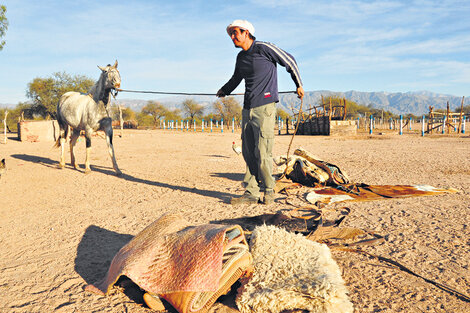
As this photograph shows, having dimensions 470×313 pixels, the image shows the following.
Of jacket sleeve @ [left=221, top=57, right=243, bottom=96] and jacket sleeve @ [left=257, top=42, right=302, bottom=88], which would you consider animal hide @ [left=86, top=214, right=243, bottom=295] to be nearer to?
jacket sleeve @ [left=257, top=42, right=302, bottom=88]

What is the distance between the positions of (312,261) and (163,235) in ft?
3.47

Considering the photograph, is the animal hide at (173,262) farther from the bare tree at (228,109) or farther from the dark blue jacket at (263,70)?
the bare tree at (228,109)

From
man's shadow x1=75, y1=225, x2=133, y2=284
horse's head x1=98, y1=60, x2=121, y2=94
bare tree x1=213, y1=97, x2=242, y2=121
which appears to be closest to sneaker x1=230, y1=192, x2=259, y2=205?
→ man's shadow x1=75, y1=225, x2=133, y2=284

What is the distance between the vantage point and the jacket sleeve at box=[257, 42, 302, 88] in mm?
4449

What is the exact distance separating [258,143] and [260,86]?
0.76 meters

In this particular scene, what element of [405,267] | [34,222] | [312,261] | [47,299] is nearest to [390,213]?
[405,267]

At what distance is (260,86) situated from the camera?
4.52 meters

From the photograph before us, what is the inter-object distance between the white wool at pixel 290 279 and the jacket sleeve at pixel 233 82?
2860 mm

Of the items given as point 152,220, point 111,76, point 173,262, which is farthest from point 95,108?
point 173,262

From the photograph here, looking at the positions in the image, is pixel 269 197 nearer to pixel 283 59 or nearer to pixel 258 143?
pixel 258 143

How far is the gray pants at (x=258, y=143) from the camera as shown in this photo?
4473mm

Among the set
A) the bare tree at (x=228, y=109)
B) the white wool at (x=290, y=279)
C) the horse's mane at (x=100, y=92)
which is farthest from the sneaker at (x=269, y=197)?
the bare tree at (x=228, y=109)

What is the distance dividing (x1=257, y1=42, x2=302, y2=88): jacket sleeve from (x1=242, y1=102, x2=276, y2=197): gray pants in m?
0.48

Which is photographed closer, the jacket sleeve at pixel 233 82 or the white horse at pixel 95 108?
the jacket sleeve at pixel 233 82
